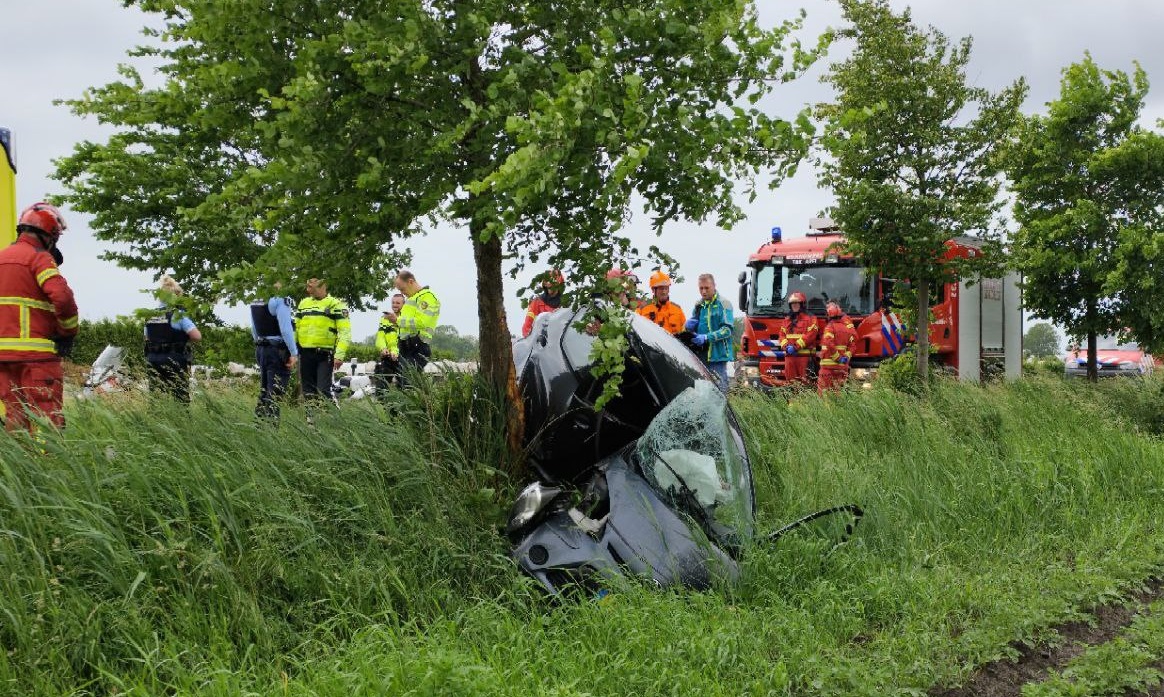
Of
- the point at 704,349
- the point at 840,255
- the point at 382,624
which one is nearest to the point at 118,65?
the point at 382,624

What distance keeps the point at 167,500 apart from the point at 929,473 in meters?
5.63

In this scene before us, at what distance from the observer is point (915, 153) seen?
14086mm

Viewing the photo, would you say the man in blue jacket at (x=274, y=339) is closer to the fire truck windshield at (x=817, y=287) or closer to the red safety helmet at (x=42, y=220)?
the red safety helmet at (x=42, y=220)

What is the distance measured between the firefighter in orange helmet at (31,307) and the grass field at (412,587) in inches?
73.0

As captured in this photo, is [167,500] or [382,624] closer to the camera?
[382,624]

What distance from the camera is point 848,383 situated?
10.7m

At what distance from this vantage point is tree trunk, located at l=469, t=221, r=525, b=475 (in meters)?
6.41

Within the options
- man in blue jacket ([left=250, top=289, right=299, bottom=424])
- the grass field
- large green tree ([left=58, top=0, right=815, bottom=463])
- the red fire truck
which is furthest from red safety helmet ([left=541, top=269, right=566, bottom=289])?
the red fire truck

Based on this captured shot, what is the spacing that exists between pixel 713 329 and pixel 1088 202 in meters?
7.30

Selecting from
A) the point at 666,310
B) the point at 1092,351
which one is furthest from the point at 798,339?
the point at 1092,351

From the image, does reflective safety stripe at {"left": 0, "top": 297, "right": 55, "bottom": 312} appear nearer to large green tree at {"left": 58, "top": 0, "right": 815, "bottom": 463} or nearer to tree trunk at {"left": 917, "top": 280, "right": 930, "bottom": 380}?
large green tree at {"left": 58, "top": 0, "right": 815, "bottom": 463}

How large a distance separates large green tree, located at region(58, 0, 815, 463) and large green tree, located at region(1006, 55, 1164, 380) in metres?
10.5

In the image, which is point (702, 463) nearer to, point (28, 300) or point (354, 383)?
point (28, 300)

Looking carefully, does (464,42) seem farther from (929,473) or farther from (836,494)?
(929,473)
